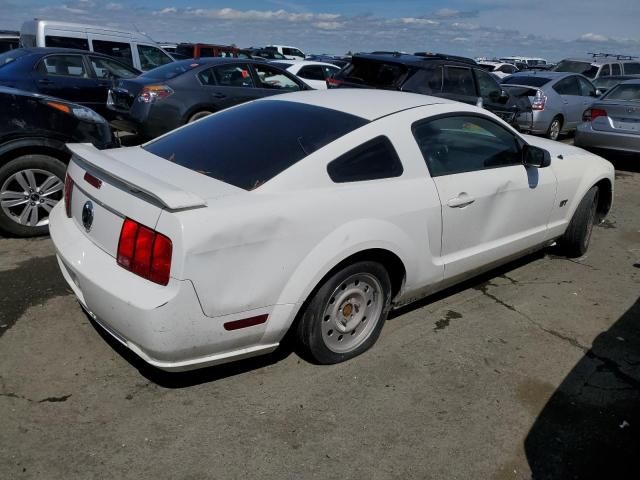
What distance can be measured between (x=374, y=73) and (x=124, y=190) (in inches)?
255

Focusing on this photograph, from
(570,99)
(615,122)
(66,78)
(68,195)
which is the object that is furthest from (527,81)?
(68,195)

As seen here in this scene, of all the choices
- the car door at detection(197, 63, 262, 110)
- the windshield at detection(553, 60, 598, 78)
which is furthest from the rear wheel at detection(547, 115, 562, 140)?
the windshield at detection(553, 60, 598, 78)

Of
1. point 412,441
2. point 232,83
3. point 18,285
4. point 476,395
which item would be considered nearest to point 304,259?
point 412,441

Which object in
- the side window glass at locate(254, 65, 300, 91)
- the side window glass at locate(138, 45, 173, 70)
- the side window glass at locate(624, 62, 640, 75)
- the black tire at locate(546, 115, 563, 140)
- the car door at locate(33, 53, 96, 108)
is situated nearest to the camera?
the car door at locate(33, 53, 96, 108)

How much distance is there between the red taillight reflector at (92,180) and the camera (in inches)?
113

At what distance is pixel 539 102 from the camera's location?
1085 centimetres

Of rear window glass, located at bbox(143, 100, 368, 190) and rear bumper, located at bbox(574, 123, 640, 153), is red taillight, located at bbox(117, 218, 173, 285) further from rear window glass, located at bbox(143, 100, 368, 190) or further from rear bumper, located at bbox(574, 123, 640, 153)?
rear bumper, located at bbox(574, 123, 640, 153)

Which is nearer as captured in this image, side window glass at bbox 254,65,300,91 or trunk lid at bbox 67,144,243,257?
trunk lid at bbox 67,144,243,257

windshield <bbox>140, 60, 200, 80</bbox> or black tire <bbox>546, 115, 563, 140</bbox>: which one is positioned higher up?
windshield <bbox>140, 60, 200, 80</bbox>

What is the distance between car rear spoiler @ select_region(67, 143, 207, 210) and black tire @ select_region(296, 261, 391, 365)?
2.84 ft

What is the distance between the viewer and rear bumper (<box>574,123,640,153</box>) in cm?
863

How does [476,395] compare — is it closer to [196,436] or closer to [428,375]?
[428,375]

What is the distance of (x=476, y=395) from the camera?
3008 mm

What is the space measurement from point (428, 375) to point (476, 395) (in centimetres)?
29
